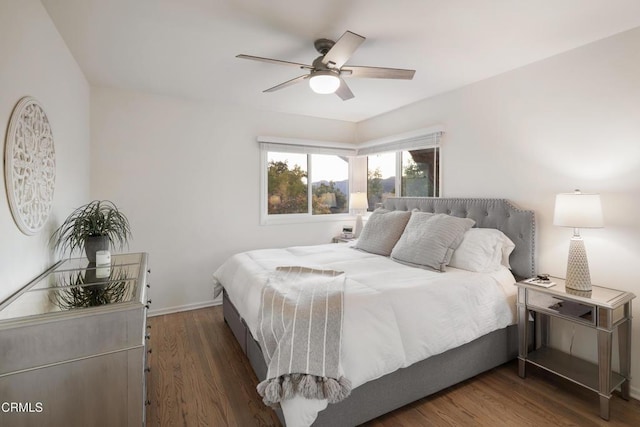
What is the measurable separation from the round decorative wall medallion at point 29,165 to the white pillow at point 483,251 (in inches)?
112

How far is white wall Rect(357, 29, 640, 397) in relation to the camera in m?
2.08

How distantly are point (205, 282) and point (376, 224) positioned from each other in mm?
2182

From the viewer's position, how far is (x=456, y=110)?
3207 millimetres

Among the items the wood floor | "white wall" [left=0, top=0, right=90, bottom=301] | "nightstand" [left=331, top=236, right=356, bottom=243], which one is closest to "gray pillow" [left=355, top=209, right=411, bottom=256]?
"nightstand" [left=331, top=236, right=356, bottom=243]

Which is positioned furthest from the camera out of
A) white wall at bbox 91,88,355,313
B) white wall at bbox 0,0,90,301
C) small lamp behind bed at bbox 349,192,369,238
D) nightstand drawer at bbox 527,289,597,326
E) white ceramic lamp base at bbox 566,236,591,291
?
small lamp behind bed at bbox 349,192,369,238

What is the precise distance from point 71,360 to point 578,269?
2.83m

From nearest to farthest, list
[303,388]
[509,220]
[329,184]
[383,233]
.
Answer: [303,388] < [509,220] < [383,233] < [329,184]

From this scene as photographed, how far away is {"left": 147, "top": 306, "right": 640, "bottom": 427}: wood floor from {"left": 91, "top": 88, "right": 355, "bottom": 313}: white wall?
4.02 feet

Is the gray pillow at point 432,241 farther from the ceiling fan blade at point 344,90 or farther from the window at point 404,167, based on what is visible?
the ceiling fan blade at point 344,90

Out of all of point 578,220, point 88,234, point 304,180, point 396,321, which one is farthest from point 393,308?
point 304,180

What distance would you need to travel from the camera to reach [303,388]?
1.44 m

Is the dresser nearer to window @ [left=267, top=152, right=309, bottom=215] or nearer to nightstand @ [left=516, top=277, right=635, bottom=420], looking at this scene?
nightstand @ [left=516, top=277, right=635, bottom=420]

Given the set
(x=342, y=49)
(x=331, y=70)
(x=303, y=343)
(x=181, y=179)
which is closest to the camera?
(x=303, y=343)

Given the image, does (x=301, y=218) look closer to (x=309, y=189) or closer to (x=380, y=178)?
(x=309, y=189)
